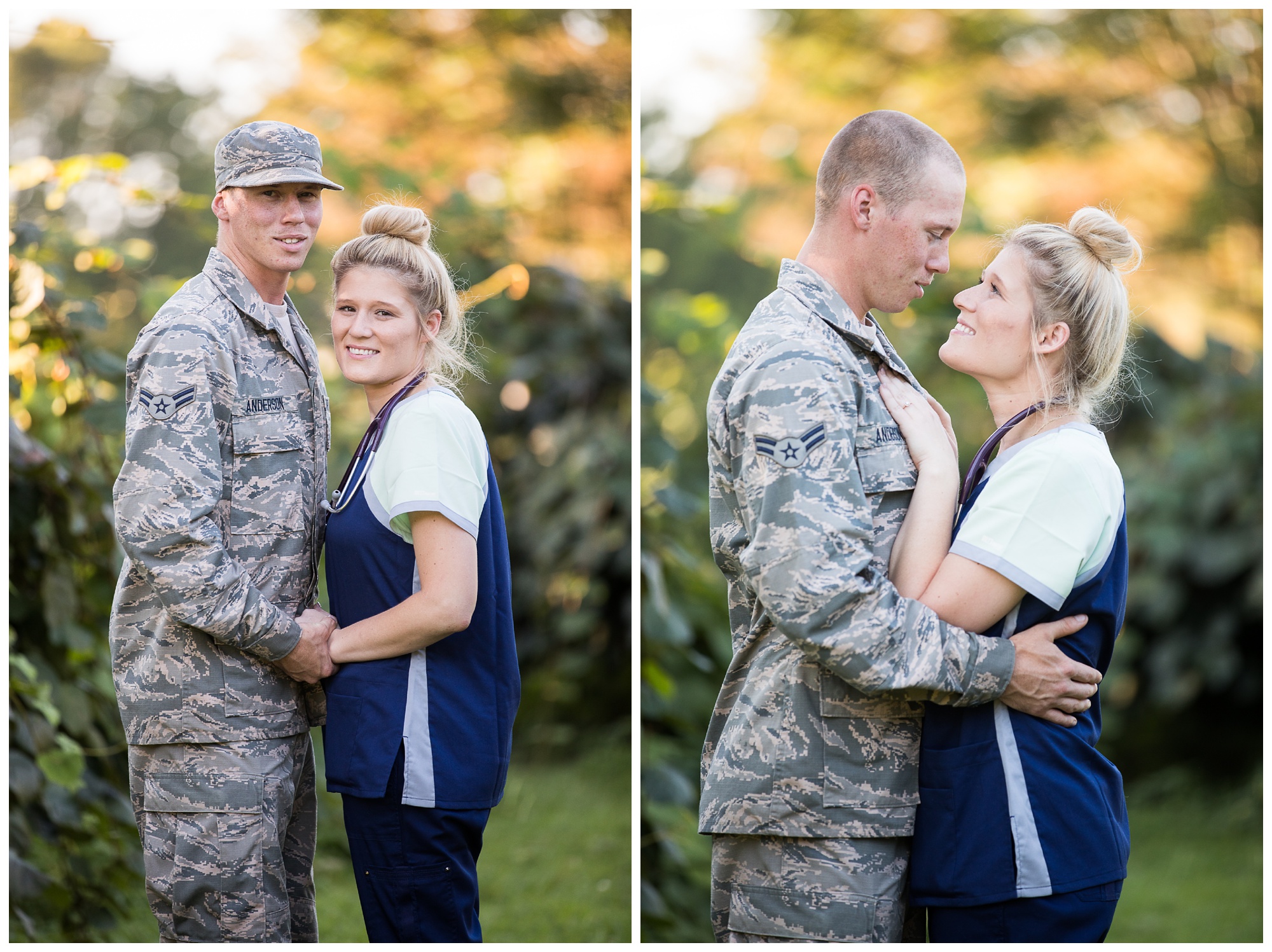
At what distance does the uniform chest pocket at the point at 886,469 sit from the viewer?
1.86 metres

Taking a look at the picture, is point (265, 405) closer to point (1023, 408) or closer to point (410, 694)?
point (410, 694)

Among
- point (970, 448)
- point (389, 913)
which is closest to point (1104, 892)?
point (389, 913)

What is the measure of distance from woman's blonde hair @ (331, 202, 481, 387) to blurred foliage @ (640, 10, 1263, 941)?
1020mm

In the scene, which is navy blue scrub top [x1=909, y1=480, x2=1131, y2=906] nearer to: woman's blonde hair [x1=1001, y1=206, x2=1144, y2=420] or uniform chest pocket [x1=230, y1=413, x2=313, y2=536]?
woman's blonde hair [x1=1001, y1=206, x2=1144, y2=420]

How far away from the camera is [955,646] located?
1.74 m

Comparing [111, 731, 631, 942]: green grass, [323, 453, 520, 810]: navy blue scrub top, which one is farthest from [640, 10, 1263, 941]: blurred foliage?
[323, 453, 520, 810]: navy blue scrub top

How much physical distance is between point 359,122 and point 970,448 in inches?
125

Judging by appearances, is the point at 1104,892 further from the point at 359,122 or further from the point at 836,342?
the point at 359,122

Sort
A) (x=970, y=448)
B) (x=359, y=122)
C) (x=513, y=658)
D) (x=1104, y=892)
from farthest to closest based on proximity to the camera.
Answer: (x=359, y=122) → (x=970, y=448) → (x=513, y=658) → (x=1104, y=892)

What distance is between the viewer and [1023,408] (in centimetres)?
194

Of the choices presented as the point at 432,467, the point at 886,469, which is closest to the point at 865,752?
the point at 886,469

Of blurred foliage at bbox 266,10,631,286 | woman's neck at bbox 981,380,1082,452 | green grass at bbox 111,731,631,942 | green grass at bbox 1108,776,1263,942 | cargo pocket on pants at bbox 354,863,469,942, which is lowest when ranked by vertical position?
green grass at bbox 1108,776,1263,942

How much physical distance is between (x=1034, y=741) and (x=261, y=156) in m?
1.70

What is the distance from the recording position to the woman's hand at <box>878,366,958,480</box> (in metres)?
1.88
